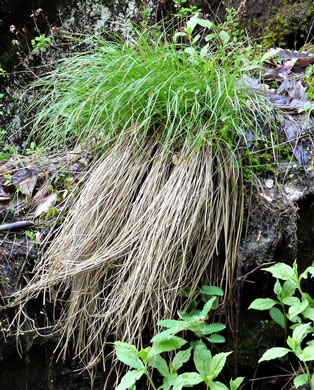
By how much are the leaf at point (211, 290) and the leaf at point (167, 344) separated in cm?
28

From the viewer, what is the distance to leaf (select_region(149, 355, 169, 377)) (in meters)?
1.79

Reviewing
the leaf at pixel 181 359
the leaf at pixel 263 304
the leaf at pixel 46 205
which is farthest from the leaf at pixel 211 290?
the leaf at pixel 46 205

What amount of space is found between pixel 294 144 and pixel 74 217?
3.39 ft

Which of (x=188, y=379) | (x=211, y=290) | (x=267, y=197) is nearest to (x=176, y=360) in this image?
(x=188, y=379)

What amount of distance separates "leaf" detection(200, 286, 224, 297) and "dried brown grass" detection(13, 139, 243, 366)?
0.15 ft

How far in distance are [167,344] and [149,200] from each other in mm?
627

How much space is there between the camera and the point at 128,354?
5.60 ft

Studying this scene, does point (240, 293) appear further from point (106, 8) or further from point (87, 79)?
point (106, 8)

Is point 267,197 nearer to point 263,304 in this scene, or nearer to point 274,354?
point 263,304

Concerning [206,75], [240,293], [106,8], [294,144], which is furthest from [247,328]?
[106,8]

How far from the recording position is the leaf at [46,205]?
2375 millimetres

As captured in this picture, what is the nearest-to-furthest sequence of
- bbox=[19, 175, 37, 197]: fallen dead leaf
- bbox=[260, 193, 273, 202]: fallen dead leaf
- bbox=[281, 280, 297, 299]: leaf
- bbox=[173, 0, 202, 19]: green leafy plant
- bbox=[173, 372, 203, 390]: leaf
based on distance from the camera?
bbox=[173, 372, 203, 390]: leaf, bbox=[281, 280, 297, 299]: leaf, bbox=[260, 193, 273, 202]: fallen dead leaf, bbox=[19, 175, 37, 197]: fallen dead leaf, bbox=[173, 0, 202, 19]: green leafy plant

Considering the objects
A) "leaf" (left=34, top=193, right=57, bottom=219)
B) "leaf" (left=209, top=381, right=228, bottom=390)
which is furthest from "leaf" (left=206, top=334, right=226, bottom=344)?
"leaf" (left=34, top=193, right=57, bottom=219)

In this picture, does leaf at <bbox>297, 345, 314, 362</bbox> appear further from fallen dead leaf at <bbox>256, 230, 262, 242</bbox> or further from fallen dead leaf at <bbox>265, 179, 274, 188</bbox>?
fallen dead leaf at <bbox>265, 179, 274, 188</bbox>
